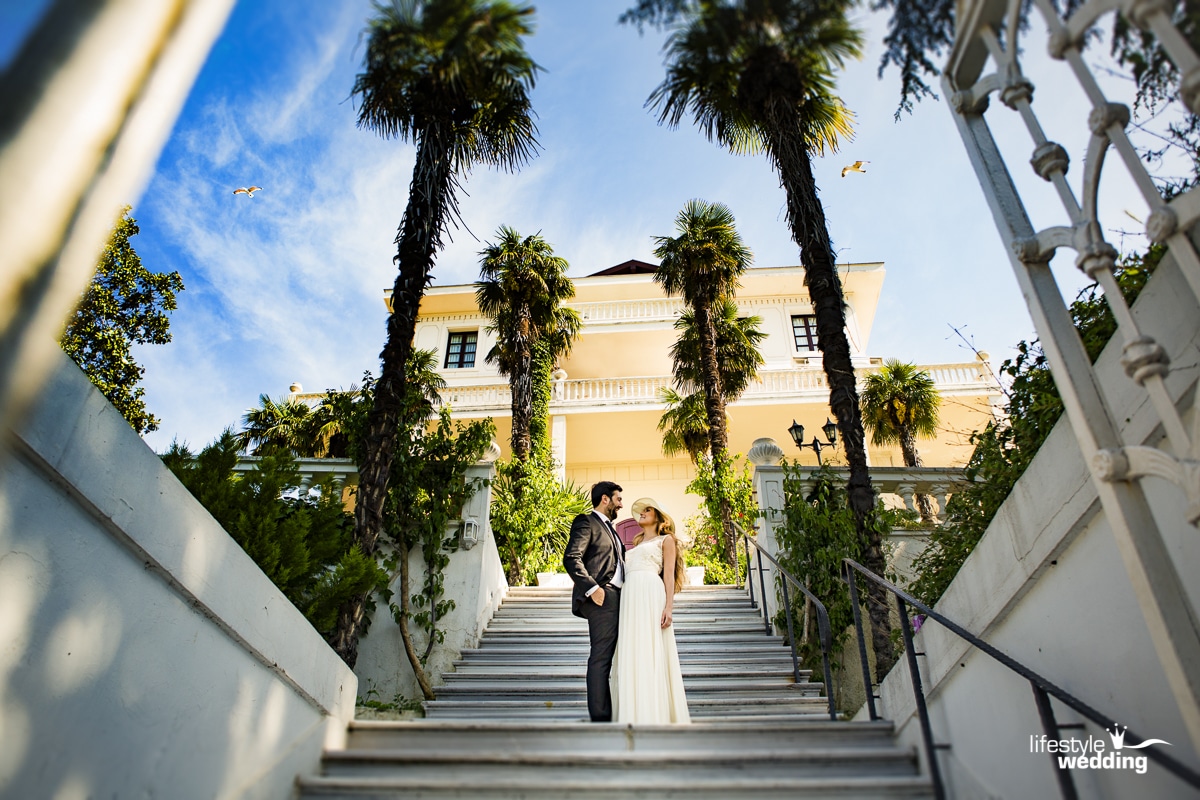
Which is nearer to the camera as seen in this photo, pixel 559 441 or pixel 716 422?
pixel 716 422

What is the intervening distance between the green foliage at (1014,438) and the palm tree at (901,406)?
10.6 m

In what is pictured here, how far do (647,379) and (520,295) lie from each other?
16.4ft

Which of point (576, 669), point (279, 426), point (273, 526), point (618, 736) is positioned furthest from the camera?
point (279, 426)

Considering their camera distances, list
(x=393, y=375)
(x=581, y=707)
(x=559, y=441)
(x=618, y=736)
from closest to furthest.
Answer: (x=618, y=736) < (x=581, y=707) < (x=393, y=375) < (x=559, y=441)

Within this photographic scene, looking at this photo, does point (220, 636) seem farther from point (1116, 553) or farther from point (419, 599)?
point (419, 599)

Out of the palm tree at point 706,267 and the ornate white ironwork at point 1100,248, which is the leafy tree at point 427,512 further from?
the palm tree at point 706,267

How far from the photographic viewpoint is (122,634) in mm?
2025

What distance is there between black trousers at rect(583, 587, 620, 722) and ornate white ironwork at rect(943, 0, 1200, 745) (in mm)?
2766

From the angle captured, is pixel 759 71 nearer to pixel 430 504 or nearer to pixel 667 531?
pixel 667 531

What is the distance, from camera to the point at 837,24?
1.48 metres

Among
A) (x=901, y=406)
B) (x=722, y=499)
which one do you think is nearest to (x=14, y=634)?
(x=722, y=499)

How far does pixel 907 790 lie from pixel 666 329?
16260 millimetres

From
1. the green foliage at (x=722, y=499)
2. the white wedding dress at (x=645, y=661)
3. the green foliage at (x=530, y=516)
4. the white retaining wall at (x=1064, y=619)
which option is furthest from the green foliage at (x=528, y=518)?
the white retaining wall at (x=1064, y=619)

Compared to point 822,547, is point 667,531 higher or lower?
lower
